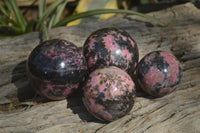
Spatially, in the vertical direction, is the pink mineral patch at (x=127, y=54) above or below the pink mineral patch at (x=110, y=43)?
below

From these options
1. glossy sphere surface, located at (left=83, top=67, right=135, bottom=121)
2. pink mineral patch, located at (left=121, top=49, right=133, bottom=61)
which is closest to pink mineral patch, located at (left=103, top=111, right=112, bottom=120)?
glossy sphere surface, located at (left=83, top=67, right=135, bottom=121)

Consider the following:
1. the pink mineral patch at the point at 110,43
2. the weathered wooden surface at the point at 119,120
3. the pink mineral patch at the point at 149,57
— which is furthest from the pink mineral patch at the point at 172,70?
the pink mineral patch at the point at 110,43

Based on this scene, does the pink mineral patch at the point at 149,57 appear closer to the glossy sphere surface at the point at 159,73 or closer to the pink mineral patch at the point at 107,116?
the glossy sphere surface at the point at 159,73

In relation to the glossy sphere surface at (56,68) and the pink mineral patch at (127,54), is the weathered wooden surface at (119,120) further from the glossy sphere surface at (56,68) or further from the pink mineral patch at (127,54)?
the pink mineral patch at (127,54)

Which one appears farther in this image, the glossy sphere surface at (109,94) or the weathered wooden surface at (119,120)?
the weathered wooden surface at (119,120)

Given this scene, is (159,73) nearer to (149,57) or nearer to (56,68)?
(149,57)

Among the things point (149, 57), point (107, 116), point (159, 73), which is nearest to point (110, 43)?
point (149, 57)

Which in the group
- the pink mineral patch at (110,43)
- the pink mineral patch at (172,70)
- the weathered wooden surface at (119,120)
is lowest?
the weathered wooden surface at (119,120)
